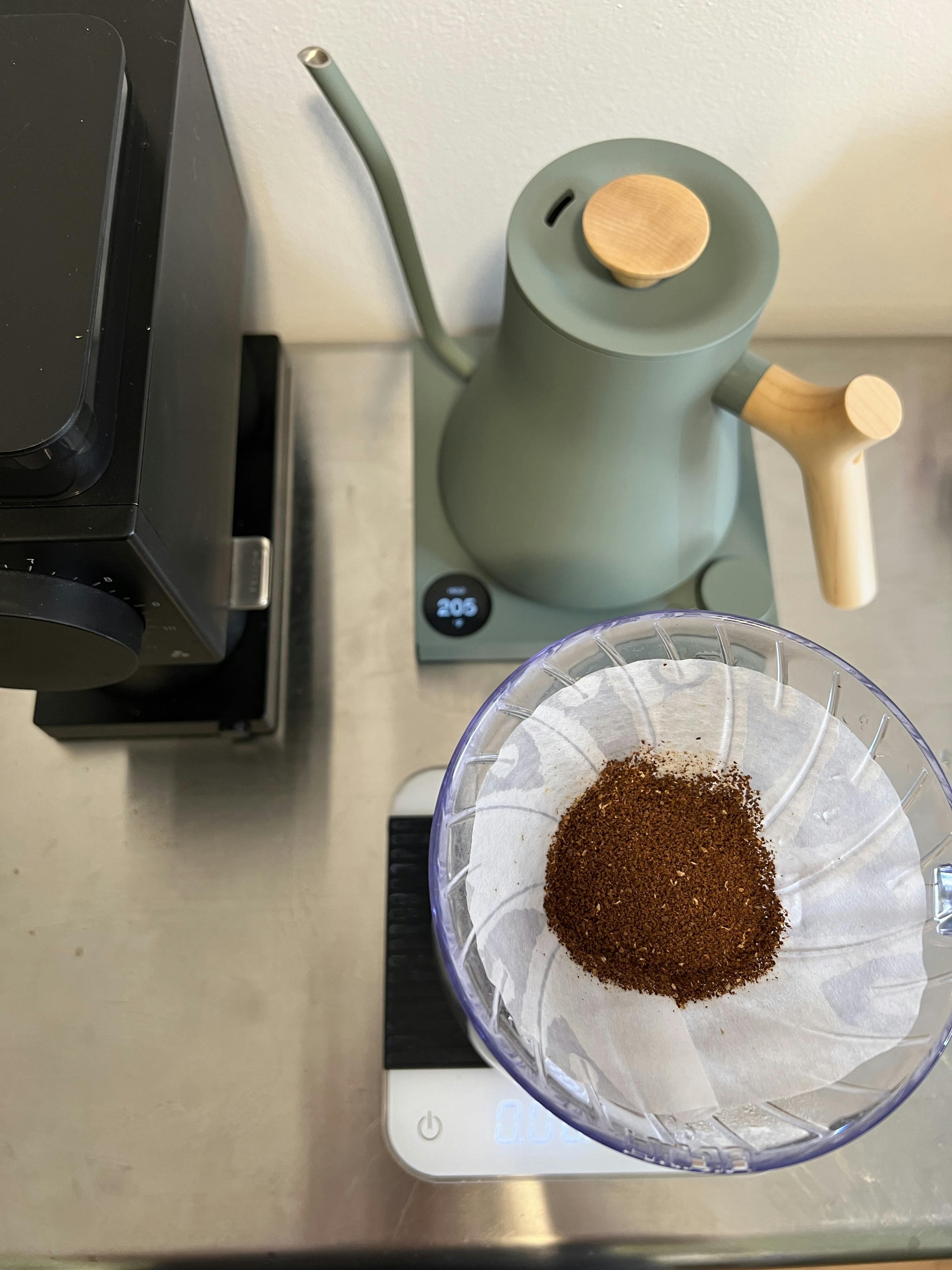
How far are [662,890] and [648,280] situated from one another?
30 cm

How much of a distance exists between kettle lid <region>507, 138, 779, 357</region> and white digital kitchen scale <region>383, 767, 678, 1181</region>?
1.29 feet

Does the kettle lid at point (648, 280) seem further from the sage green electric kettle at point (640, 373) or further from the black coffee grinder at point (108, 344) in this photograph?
the black coffee grinder at point (108, 344)

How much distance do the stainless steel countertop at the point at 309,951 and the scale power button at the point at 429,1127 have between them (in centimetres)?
4

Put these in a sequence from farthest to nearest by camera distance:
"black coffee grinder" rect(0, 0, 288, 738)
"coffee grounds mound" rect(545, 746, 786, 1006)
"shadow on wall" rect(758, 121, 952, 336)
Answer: "shadow on wall" rect(758, 121, 952, 336) < "coffee grounds mound" rect(545, 746, 786, 1006) < "black coffee grinder" rect(0, 0, 288, 738)

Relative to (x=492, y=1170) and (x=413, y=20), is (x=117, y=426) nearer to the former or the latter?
(x=413, y=20)

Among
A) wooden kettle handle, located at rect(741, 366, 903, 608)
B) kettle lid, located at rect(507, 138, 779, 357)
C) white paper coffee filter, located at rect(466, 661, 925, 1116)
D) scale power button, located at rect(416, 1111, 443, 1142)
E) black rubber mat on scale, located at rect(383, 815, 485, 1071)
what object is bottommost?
scale power button, located at rect(416, 1111, 443, 1142)

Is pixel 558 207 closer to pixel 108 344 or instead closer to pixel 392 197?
pixel 392 197

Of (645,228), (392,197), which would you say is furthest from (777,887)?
(392,197)

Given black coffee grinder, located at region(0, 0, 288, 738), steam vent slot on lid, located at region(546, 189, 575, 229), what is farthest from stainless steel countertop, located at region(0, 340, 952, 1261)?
steam vent slot on lid, located at region(546, 189, 575, 229)

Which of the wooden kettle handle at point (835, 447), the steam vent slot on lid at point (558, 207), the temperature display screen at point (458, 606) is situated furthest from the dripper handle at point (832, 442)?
the temperature display screen at point (458, 606)

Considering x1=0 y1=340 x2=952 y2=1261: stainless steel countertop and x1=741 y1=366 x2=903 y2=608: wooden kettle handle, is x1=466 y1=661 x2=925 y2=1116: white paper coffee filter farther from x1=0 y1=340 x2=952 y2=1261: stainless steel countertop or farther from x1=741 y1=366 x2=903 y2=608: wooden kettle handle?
x1=0 y1=340 x2=952 y2=1261: stainless steel countertop

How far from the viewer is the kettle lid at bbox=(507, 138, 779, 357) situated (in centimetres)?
42

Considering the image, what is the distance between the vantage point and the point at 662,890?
0.44 meters

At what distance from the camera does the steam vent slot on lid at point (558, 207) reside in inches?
17.6
